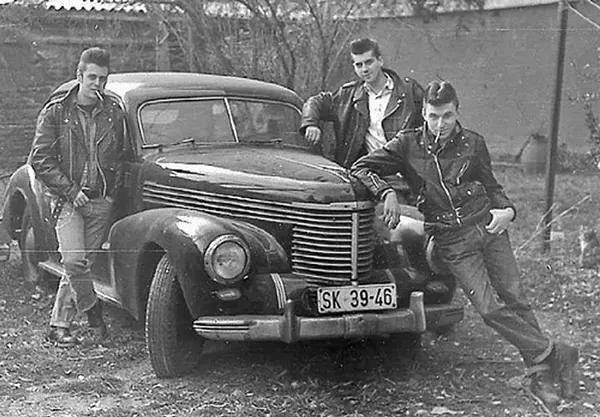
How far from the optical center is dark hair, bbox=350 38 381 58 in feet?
9.09

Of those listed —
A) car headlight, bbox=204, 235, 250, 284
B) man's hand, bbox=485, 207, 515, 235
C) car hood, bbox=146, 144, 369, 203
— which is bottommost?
car headlight, bbox=204, 235, 250, 284

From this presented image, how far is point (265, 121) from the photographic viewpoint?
3086 mm

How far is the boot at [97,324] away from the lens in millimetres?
2904

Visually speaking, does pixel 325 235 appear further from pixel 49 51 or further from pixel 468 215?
pixel 49 51

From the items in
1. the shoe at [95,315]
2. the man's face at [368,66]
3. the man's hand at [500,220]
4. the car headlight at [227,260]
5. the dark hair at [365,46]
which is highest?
the dark hair at [365,46]

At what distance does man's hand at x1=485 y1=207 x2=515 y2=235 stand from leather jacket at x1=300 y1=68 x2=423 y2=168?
0.32m

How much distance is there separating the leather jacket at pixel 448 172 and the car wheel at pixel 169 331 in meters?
0.61

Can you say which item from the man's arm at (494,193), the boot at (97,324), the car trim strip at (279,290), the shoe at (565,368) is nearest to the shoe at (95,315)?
the boot at (97,324)

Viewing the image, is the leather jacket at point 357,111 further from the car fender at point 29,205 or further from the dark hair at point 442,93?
the car fender at point 29,205

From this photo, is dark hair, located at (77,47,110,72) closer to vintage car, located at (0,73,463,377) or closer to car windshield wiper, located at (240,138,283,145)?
vintage car, located at (0,73,463,377)

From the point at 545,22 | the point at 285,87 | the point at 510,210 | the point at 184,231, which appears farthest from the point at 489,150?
the point at 184,231

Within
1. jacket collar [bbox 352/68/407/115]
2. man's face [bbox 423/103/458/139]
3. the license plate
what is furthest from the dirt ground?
jacket collar [bbox 352/68/407/115]

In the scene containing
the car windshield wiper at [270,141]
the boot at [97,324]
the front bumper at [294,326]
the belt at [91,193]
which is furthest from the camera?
the car windshield wiper at [270,141]

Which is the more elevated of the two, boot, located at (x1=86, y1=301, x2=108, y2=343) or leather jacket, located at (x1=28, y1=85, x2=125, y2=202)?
leather jacket, located at (x1=28, y1=85, x2=125, y2=202)
